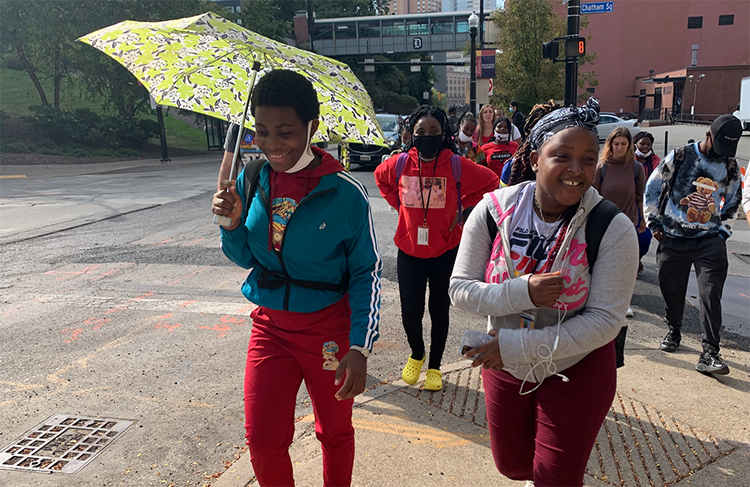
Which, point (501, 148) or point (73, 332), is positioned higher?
point (501, 148)

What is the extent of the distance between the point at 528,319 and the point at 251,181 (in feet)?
4.27

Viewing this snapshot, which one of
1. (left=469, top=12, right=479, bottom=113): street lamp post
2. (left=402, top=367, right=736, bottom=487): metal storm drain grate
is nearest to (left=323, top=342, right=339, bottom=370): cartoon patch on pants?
(left=402, top=367, right=736, bottom=487): metal storm drain grate

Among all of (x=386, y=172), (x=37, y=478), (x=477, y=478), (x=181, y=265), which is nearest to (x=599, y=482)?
(x=477, y=478)

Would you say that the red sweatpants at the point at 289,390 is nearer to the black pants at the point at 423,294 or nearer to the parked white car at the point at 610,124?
the black pants at the point at 423,294

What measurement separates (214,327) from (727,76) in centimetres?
4912

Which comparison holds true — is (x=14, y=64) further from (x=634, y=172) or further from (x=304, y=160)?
(x=304, y=160)

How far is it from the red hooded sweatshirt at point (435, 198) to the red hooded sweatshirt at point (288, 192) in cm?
164

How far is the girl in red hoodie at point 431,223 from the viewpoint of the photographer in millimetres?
4016

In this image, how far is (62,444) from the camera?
3.39 meters

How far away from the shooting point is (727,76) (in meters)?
43.2

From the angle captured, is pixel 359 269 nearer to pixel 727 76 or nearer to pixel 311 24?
pixel 311 24

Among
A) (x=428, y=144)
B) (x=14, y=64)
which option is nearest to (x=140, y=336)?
(x=428, y=144)

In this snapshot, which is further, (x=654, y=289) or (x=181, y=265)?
(x=181, y=265)

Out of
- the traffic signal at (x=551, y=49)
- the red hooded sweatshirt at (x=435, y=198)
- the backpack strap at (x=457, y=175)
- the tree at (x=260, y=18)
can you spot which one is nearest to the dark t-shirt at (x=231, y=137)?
the red hooded sweatshirt at (x=435, y=198)
